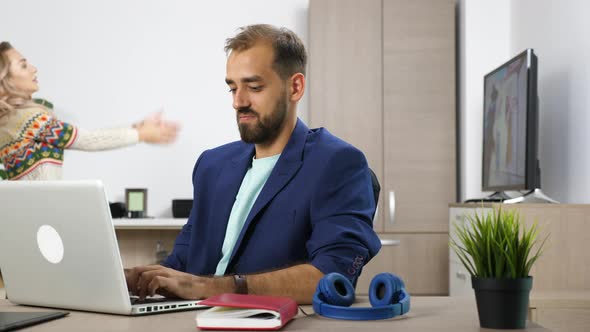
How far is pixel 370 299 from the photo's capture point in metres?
1.31

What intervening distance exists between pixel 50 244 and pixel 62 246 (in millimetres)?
38

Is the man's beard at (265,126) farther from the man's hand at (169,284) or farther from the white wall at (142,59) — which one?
the white wall at (142,59)

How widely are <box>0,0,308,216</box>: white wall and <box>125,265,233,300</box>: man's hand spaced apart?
368 cm

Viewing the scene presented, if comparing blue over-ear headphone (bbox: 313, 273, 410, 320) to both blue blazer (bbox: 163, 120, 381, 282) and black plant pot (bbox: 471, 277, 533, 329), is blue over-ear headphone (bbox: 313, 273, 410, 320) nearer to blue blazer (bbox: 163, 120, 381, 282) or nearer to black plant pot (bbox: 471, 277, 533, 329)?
A: black plant pot (bbox: 471, 277, 533, 329)

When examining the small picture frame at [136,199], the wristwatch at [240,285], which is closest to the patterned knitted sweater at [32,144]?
the small picture frame at [136,199]

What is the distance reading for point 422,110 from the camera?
467 cm

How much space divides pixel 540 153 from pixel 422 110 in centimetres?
102

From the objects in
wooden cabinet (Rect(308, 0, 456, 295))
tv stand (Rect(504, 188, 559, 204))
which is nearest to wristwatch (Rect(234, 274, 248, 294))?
tv stand (Rect(504, 188, 559, 204))

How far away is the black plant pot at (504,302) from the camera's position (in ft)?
3.85

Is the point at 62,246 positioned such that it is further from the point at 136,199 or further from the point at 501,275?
the point at 136,199

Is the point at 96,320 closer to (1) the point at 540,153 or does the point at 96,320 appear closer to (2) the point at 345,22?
(1) the point at 540,153

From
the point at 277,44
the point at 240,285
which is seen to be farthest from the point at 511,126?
the point at 240,285

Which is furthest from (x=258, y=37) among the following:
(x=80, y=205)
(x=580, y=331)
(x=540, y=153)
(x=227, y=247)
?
(x=540, y=153)

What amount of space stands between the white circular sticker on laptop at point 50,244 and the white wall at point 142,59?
12.4ft
